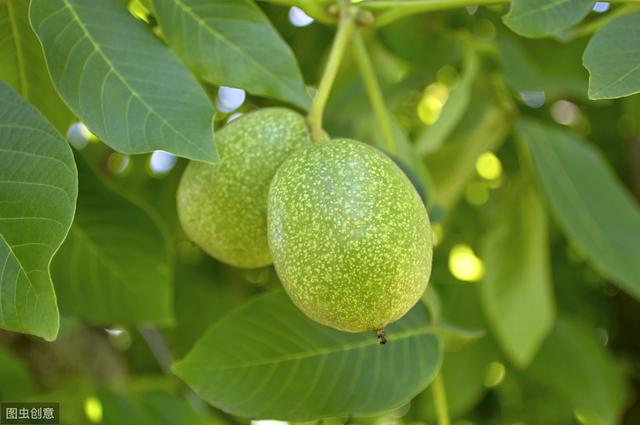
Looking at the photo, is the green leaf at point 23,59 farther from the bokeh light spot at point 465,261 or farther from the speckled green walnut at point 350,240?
the bokeh light spot at point 465,261

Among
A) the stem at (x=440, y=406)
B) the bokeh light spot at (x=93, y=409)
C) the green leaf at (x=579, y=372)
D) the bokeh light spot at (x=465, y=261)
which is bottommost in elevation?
the green leaf at (x=579, y=372)

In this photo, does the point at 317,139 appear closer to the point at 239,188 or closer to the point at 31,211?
the point at 239,188

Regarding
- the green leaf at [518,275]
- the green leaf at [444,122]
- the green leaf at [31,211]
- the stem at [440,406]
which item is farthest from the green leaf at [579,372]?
the green leaf at [31,211]

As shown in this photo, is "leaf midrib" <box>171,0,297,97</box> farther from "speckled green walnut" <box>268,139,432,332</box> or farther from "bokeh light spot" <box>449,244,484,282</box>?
"bokeh light spot" <box>449,244,484,282</box>

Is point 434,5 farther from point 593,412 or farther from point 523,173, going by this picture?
point 593,412

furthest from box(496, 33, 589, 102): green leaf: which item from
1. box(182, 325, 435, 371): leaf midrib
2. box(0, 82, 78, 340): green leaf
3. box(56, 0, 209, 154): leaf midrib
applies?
box(0, 82, 78, 340): green leaf

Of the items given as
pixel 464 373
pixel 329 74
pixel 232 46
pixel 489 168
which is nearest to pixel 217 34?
pixel 232 46

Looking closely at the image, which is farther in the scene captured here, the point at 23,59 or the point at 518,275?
the point at 518,275
